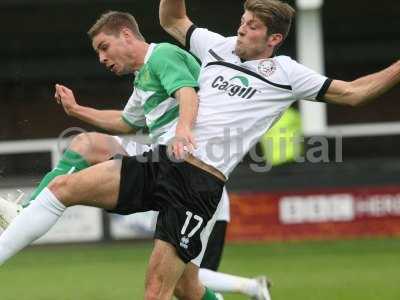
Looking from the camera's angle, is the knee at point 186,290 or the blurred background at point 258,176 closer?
the knee at point 186,290

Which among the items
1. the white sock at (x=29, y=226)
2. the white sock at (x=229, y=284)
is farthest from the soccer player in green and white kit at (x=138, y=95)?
the white sock at (x=229, y=284)

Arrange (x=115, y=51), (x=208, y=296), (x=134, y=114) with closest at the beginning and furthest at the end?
(x=115, y=51) → (x=208, y=296) → (x=134, y=114)

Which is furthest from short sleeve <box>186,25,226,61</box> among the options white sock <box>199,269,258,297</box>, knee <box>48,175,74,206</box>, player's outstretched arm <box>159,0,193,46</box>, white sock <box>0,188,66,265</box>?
white sock <box>199,269,258,297</box>

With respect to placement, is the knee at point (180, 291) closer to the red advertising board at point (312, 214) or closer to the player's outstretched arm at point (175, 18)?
the player's outstretched arm at point (175, 18)

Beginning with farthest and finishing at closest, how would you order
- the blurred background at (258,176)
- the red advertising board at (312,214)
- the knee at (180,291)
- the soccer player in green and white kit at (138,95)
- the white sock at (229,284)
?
1. the red advertising board at (312,214)
2. the blurred background at (258,176)
3. the white sock at (229,284)
4. the knee at (180,291)
5. the soccer player in green and white kit at (138,95)

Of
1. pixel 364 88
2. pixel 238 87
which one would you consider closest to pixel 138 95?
pixel 238 87

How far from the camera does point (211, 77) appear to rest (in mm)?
5543

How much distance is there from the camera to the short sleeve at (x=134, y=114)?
19.6 feet

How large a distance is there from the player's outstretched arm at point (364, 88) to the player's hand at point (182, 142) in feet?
2.53

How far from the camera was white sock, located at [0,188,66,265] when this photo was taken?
5359mm

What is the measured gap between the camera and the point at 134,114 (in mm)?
6074

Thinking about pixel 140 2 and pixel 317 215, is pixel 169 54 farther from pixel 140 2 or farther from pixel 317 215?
pixel 140 2

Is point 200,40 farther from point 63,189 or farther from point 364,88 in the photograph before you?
point 63,189

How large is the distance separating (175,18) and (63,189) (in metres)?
1.21
